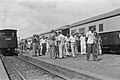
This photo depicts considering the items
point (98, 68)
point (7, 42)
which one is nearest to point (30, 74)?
point (98, 68)

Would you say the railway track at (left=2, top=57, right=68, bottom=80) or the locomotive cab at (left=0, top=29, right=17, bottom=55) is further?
the locomotive cab at (left=0, top=29, right=17, bottom=55)

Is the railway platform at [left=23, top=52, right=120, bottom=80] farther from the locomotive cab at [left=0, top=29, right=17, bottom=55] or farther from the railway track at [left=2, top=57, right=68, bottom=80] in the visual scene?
the locomotive cab at [left=0, top=29, right=17, bottom=55]

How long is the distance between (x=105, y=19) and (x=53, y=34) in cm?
523

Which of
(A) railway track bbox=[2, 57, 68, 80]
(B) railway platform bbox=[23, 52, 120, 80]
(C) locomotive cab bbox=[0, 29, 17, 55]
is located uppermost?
(C) locomotive cab bbox=[0, 29, 17, 55]

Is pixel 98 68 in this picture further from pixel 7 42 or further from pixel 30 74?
pixel 7 42

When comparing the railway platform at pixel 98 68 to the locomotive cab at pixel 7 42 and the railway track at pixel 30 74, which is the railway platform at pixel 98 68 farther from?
the locomotive cab at pixel 7 42

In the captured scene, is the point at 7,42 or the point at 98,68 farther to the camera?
the point at 7,42

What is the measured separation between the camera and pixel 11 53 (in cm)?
2780

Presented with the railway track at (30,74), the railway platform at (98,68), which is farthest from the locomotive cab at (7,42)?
the railway platform at (98,68)

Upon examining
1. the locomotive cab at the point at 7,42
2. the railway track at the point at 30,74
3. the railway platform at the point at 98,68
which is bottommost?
the railway track at the point at 30,74

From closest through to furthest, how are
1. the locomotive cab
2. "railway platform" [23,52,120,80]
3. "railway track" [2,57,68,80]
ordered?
"railway platform" [23,52,120,80] < "railway track" [2,57,68,80] < the locomotive cab

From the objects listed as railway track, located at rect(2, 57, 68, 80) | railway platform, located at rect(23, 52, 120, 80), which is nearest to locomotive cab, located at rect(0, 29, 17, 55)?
Answer: railway track, located at rect(2, 57, 68, 80)

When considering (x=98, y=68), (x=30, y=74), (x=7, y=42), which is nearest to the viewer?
(x=98, y=68)

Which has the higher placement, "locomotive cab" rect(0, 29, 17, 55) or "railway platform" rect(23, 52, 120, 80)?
"locomotive cab" rect(0, 29, 17, 55)
